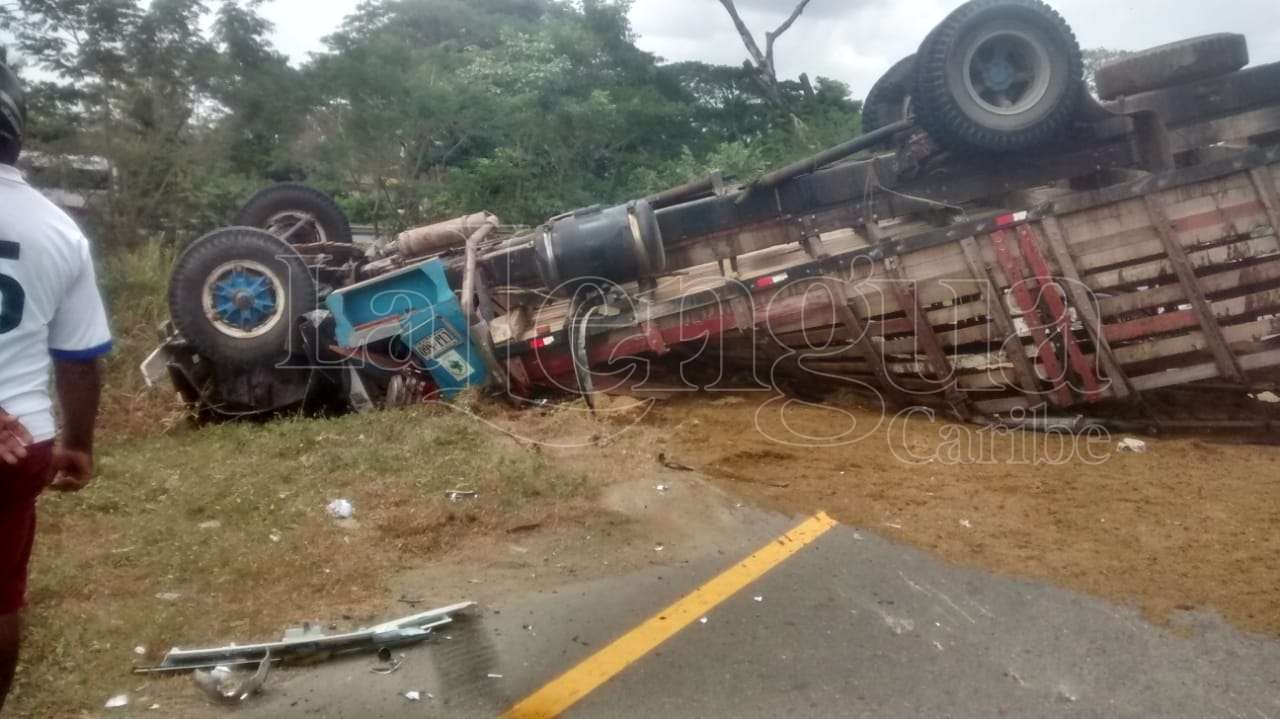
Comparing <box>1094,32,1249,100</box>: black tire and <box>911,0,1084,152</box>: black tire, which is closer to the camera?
<box>911,0,1084,152</box>: black tire

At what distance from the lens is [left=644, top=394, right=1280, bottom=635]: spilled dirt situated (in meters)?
3.99

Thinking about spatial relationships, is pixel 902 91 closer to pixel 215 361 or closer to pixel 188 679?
pixel 215 361

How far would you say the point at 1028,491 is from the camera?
5.00 metres

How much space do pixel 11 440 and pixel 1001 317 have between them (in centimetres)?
526

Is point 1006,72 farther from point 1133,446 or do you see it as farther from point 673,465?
point 673,465

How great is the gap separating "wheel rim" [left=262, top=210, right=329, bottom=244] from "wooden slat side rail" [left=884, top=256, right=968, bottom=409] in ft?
15.2

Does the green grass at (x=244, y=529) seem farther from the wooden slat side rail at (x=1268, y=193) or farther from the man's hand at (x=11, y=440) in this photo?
the wooden slat side rail at (x=1268, y=193)

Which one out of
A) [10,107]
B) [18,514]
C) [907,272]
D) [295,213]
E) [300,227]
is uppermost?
[295,213]

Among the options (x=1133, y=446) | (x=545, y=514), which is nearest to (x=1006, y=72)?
(x=1133, y=446)

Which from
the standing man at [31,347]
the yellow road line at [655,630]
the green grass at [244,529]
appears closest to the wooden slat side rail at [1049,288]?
the yellow road line at [655,630]

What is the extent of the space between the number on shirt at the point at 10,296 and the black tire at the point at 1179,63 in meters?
6.16

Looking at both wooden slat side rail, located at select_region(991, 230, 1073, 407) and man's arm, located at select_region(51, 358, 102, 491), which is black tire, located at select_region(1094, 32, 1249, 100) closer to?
wooden slat side rail, located at select_region(991, 230, 1073, 407)

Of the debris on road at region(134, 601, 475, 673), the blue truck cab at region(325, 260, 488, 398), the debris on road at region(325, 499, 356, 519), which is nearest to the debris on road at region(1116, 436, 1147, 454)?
the blue truck cab at region(325, 260, 488, 398)

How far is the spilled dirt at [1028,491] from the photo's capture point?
3986 millimetres
